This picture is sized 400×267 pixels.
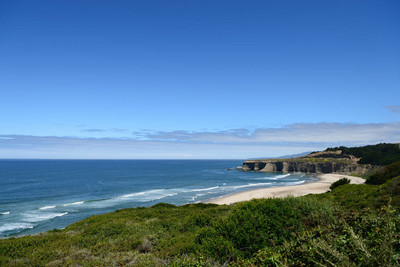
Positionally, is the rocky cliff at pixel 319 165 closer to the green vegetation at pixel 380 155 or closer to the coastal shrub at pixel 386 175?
the green vegetation at pixel 380 155

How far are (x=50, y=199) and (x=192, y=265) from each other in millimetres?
56651

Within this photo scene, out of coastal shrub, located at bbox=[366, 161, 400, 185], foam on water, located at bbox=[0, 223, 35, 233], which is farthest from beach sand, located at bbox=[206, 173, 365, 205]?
foam on water, located at bbox=[0, 223, 35, 233]

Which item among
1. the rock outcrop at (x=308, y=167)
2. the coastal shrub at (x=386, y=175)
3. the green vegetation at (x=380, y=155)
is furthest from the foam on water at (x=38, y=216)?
the rock outcrop at (x=308, y=167)

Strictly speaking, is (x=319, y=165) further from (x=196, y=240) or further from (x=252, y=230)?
(x=196, y=240)

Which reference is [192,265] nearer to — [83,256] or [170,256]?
[170,256]

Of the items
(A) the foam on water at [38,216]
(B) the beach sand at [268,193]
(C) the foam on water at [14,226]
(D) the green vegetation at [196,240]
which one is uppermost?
(D) the green vegetation at [196,240]

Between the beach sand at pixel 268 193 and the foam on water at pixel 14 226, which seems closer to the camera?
the foam on water at pixel 14 226

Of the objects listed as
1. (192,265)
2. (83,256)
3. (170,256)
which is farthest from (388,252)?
(83,256)

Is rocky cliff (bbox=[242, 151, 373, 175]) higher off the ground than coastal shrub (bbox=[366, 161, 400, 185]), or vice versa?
coastal shrub (bbox=[366, 161, 400, 185])

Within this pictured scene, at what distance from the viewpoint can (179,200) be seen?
50.3m

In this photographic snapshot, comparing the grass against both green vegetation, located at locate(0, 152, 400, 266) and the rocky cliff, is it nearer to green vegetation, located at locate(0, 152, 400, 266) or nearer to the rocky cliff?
green vegetation, located at locate(0, 152, 400, 266)

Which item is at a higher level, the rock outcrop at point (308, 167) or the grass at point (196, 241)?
the grass at point (196, 241)

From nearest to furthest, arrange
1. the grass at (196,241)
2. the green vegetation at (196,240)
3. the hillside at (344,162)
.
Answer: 1. the green vegetation at (196,240)
2. the grass at (196,241)
3. the hillside at (344,162)

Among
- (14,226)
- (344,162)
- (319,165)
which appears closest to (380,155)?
(344,162)
